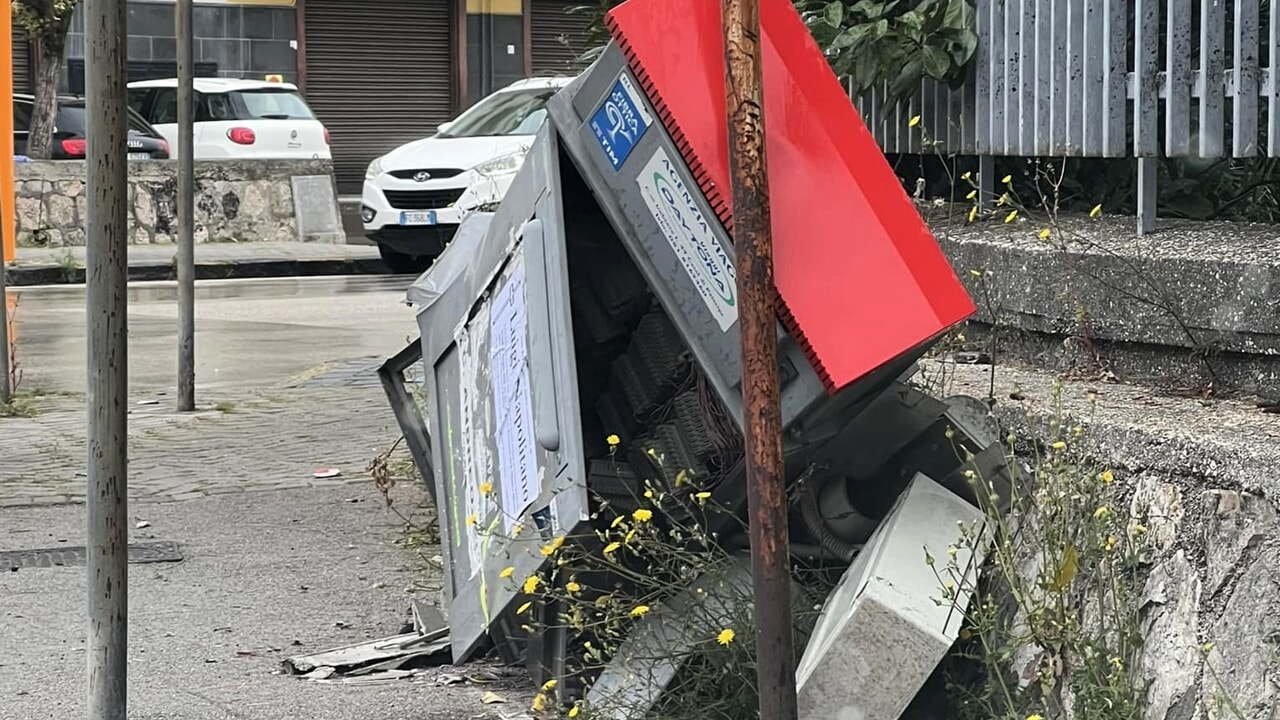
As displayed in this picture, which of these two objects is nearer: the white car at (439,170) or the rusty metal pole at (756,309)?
the rusty metal pole at (756,309)

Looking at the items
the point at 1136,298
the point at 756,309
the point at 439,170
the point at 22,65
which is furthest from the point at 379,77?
the point at 756,309

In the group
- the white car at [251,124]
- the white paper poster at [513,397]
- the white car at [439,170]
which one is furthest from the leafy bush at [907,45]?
the white car at [251,124]

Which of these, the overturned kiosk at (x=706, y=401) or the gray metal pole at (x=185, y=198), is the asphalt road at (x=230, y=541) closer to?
the gray metal pole at (x=185, y=198)

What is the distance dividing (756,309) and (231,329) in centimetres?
1069

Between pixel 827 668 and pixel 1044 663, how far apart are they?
0.42 metres

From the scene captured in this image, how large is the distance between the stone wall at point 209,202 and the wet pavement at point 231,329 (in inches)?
69.9

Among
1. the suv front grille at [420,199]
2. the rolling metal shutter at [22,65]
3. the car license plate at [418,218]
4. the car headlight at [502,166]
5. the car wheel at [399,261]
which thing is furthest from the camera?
the rolling metal shutter at [22,65]

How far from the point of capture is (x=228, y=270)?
58.2ft

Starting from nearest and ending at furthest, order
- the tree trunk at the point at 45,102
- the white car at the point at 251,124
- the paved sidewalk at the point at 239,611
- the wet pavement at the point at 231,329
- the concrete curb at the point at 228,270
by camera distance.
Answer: the paved sidewalk at the point at 239,611 < the wet pavement at the point at 231,329 < the concrete curb at the point at 228,270 < the tree trunk at the point at 45,102 < the white car at the point at 251,124

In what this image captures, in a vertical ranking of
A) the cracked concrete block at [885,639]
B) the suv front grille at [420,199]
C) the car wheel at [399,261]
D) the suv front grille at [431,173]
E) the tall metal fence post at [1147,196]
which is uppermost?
the tall metal fence post at [1147,196]

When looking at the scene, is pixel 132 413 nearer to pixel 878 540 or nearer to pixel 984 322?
pixel 984 322

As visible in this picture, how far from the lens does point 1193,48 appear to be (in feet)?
14.9

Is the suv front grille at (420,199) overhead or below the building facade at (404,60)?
below

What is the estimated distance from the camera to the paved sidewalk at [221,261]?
55.8 ft
